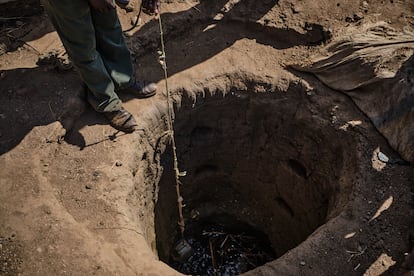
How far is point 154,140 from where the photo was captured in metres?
4.40

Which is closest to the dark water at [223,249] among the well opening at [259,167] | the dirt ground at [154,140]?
the well opening at [259,167]

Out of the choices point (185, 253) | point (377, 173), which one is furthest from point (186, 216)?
point (377, 173)

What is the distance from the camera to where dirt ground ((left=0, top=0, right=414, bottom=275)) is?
3.36 meters

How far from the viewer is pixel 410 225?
3.54 metres

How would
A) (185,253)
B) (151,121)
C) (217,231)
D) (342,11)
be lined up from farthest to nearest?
1. (217,231)
2. (185,253)
3. (342,11)
4. (151,121)

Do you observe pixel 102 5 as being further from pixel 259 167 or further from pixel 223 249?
pixel 223 249

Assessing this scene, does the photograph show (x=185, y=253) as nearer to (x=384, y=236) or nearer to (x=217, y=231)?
(x=217, y=231)

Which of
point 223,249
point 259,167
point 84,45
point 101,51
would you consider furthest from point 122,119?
point 223,249

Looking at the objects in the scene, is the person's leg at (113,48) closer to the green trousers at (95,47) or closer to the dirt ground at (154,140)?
the green trousers at (95,47)

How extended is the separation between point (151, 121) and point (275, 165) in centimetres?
168

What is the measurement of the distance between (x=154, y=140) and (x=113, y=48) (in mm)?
1045

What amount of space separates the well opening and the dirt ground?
39 millimetres

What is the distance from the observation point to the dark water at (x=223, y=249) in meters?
5.47

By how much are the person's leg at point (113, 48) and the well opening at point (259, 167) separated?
29.3 inches
